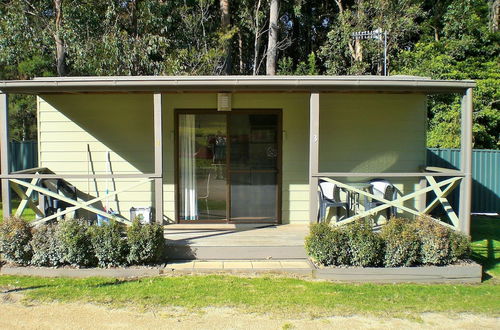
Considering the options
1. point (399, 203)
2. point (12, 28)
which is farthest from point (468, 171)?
point (12, 28)

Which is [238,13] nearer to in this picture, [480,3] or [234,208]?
[480,3]

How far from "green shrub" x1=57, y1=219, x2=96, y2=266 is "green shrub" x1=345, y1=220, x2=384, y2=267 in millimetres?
3381

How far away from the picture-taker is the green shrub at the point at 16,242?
5.77m

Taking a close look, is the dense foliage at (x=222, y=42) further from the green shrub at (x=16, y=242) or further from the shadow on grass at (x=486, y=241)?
the green shrub at (x=16, y=242)

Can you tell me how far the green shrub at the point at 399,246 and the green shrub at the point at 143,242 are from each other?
297 cm

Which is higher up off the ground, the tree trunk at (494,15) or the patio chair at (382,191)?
the tree trunk at (494,15)

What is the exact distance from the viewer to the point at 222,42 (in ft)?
53.3

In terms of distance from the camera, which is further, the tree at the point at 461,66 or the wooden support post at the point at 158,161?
the tree at the point at 461,66

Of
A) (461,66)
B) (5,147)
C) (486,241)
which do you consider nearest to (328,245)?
(486,241)

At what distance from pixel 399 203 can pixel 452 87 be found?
1.78 m

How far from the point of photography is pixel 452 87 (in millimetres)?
6199

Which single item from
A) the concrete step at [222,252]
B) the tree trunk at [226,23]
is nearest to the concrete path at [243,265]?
the concrete step at [222,252]

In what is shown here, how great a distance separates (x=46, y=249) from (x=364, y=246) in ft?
13.5

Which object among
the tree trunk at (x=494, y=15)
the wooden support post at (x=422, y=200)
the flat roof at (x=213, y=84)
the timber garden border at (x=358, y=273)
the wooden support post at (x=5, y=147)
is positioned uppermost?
the tree trunk at (x=494, y=15)
